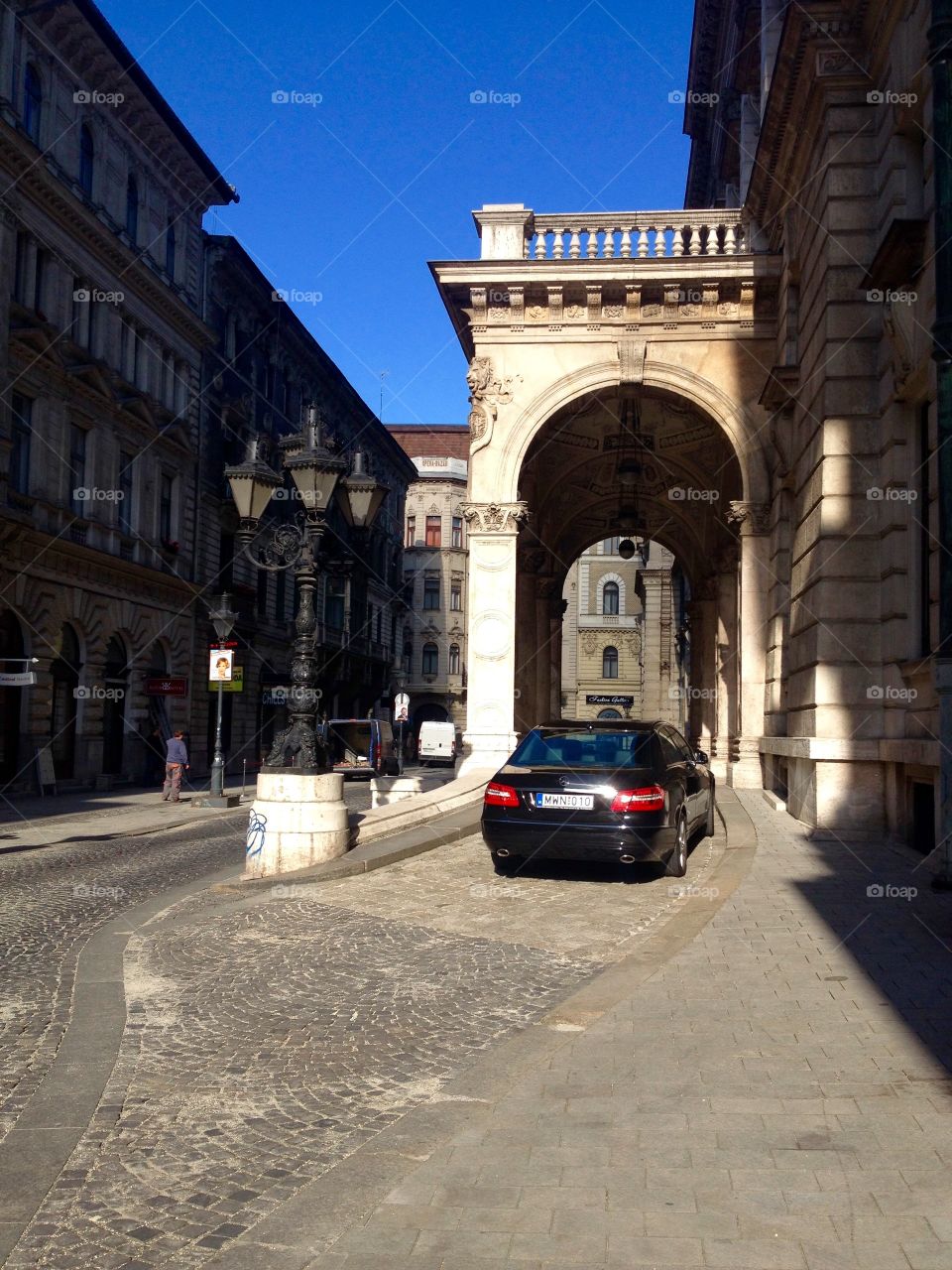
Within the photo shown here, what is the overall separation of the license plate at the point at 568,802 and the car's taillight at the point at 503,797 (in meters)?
0.30

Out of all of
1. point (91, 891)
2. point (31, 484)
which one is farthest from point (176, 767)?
point (91, 891)

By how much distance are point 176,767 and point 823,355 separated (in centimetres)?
1694

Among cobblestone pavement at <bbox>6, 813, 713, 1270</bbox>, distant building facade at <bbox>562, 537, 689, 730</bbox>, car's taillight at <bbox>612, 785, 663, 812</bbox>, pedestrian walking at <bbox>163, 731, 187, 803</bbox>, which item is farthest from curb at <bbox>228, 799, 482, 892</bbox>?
distant building facade at <bbox>562, 537, 689, 730</bbox>

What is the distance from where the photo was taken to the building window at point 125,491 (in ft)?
103

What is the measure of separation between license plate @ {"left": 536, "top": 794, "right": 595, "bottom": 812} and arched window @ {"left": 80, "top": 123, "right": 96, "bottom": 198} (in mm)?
24156

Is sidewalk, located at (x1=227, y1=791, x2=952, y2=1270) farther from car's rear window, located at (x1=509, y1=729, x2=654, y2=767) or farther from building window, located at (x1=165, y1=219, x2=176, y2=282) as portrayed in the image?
building window, located at (x1=165, y1=219, x2=176, y2=282)

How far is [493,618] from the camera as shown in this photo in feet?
71.7

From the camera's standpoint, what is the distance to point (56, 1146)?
14.3 feet

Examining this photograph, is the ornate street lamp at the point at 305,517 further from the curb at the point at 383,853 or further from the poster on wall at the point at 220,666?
the poster on wall at the point at 220,666

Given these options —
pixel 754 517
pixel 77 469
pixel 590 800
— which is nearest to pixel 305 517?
pixel 590 800

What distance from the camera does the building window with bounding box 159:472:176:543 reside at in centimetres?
3409

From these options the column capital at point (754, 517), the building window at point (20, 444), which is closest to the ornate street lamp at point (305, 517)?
the column capital at point (754, 517)

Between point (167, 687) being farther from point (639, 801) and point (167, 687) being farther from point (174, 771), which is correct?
point (639, 801)

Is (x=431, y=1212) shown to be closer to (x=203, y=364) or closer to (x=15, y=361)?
(x=15, y=361)
